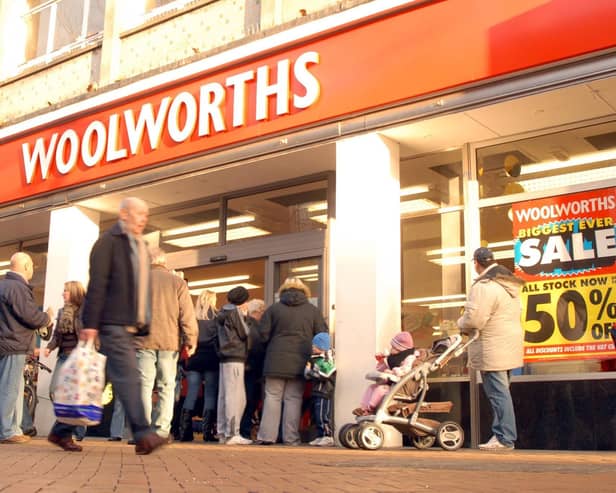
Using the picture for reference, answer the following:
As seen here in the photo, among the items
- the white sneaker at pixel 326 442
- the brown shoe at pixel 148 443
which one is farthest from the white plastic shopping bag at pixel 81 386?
the white sneaker at pixel 326 442

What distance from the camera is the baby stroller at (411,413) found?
28.6 feet

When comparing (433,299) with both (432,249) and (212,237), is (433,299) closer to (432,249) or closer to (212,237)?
(432,249)

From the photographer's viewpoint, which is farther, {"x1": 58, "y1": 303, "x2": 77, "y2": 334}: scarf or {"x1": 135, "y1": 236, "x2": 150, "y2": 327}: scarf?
{"x1": 58, "y1": 303, "x2": 77, "y2": 334}: scarf

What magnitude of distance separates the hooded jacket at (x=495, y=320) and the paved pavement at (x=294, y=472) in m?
1.08

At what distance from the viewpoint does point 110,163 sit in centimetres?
1319

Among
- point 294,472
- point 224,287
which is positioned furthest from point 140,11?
point 294,472

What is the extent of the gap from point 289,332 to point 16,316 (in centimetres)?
277

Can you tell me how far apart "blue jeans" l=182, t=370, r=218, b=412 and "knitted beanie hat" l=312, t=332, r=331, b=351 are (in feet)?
4.62

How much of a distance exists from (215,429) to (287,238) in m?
2.58

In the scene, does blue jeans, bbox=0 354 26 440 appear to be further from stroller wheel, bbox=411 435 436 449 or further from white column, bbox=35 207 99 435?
white column, bbox=35 207 99 435

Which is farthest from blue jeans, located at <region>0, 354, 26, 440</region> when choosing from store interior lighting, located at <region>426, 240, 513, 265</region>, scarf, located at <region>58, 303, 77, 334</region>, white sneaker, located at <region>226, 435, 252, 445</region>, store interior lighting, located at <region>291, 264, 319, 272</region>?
store interior lighting, located at <region>426, 240, 513, 265</region>

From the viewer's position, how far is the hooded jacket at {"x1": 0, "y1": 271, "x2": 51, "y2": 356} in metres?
9.13

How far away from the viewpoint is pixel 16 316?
920 cm

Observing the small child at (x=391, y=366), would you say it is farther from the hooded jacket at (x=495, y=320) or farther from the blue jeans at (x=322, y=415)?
the blue jeans at (x=322, y=415)
